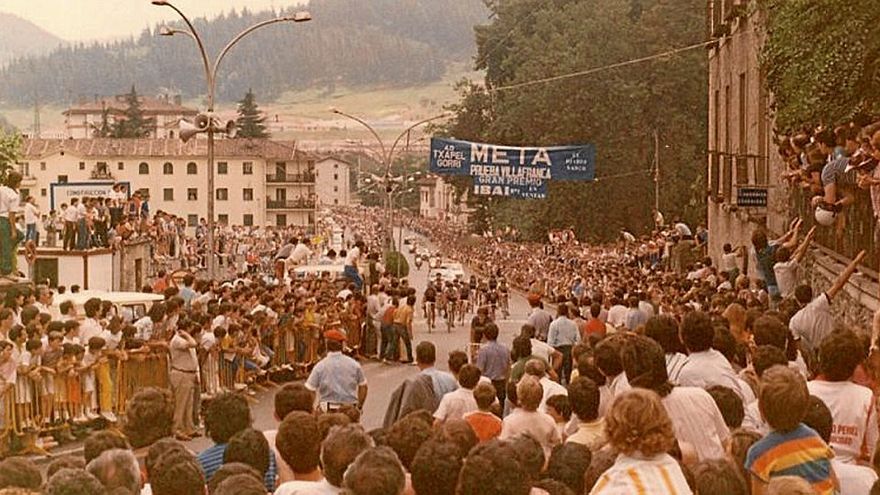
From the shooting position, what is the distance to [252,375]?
2619 centimetres

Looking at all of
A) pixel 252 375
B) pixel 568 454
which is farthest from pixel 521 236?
pixel 568 454

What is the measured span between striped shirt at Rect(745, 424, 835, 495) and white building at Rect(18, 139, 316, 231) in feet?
447

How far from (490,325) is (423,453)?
959cm

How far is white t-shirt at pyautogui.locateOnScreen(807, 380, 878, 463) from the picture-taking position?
8.91 meters

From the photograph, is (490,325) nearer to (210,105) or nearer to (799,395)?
(799,395)

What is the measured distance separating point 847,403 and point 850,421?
103 mm

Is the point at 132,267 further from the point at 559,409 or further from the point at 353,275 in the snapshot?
the point at 559,409

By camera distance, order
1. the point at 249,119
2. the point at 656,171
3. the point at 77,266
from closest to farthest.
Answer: the point at 77,266 < the point at 656,171 < the point at 249,119

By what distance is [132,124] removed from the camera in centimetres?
19112

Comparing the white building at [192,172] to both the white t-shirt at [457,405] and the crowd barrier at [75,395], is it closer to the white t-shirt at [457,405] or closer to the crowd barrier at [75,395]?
the crowd barrier at [75,395]

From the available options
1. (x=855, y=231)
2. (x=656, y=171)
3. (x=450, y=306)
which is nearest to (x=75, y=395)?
(x=855, y=231)

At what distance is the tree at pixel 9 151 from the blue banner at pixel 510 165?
4909cm

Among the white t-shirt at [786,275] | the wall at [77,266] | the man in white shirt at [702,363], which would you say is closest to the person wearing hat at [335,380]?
the white t-shirt at [786,275]

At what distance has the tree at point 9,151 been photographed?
9162 centimetres
